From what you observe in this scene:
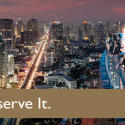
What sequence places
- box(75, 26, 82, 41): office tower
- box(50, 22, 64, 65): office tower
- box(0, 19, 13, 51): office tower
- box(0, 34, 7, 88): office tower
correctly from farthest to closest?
box(75, 26, 82, 41): office tower, box(0, 19, 13, 51): office tower, box(50, 22, 64, 65): office tower, box(0, 34, 7, 88): office tower

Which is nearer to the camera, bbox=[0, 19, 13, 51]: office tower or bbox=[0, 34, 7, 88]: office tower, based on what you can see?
bbox=[0, 34, 7, 88]: office tower

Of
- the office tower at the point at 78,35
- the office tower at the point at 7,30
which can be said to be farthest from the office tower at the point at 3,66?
the office tower at the point at 78,35

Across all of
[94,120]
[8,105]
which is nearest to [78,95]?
[8,105]

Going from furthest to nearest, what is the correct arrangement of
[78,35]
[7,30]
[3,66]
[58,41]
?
[78,35]
[7,30]
[58,41]
[3,66]

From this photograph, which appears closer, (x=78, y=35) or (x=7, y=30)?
(x=7, y=30)

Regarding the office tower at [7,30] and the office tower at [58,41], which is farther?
the office tower at [7,30]

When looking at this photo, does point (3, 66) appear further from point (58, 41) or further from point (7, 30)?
point (7, 30)

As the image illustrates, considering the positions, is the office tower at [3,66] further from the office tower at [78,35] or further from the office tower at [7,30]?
the office tower at [78,35]

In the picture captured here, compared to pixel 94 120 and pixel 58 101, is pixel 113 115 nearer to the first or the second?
pixel 58 101

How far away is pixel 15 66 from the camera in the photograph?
27.1 ft

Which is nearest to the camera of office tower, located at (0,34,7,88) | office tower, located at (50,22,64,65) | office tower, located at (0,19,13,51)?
office tower, located at (0,34,7,88)

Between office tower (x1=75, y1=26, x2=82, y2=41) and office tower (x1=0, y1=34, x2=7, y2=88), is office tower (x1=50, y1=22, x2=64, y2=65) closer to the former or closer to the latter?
office tower (x1=75, y1=26, x2=82, y2=41)

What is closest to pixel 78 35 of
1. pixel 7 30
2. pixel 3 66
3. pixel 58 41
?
pixel 58 41

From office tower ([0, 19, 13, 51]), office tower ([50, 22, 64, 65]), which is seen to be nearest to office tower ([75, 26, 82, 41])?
office tower ([50, 22, 64, 65])
